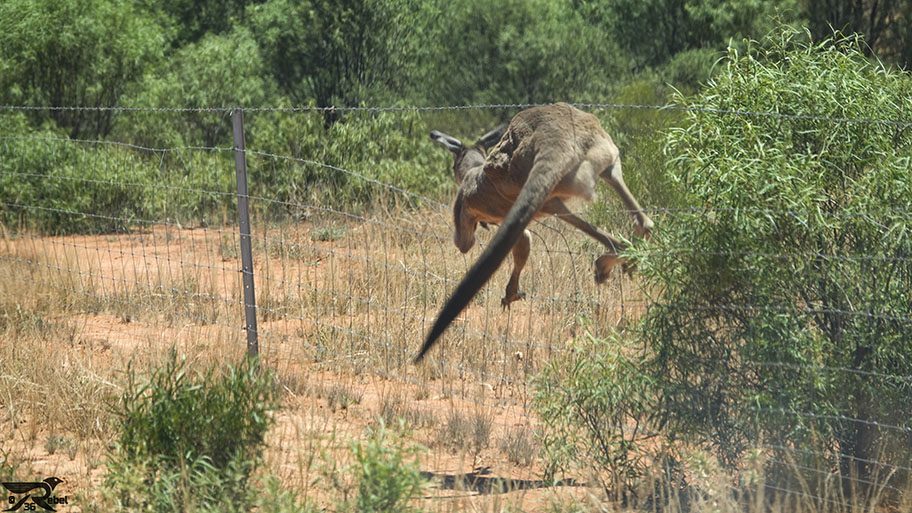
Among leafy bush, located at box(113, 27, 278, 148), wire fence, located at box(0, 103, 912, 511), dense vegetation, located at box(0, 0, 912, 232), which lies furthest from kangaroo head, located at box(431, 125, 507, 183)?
leafy bush, located at box(113, 27, 278, 148)

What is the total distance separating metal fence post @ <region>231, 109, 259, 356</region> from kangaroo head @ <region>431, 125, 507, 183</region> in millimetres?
1369

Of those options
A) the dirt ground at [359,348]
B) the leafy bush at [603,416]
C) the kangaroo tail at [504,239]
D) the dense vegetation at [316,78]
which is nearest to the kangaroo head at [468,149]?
the dirt ground at [359,348]

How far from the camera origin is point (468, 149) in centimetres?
829

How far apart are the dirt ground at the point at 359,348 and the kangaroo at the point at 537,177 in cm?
33

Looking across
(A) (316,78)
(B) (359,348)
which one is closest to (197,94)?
(A) (316,78)

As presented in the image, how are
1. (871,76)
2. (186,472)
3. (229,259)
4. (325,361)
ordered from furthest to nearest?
(229,259), (325,361), (871,76), (186,472)

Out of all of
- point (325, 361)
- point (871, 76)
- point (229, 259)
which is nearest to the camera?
point (871, 76)

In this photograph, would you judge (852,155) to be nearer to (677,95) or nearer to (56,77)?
(677,95)

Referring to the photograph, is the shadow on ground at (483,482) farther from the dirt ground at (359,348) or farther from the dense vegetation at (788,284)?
the dense vegetation at (788,284)

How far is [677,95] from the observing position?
Answer: 5.97 m

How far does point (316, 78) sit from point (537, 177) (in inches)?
460

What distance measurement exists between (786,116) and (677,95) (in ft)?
2.48

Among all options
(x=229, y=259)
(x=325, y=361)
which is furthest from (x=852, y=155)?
(x=229, y=259)

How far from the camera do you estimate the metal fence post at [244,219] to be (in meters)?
7.66
